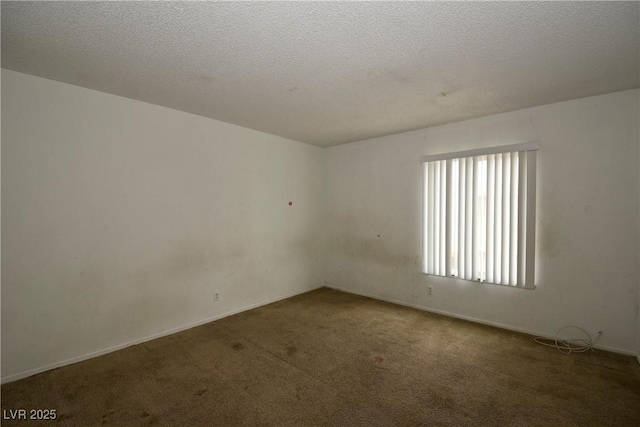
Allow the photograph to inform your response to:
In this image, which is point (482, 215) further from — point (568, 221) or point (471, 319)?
point (471, 319)

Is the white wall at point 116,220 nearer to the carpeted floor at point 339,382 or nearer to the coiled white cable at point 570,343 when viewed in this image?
the carpeted floor at point 339,382

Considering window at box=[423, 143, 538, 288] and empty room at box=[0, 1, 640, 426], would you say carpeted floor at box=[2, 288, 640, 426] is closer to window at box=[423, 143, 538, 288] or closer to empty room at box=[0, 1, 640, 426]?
empty room at box=[0, 1, 640, 426]

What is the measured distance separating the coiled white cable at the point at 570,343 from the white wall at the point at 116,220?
356 centimetres

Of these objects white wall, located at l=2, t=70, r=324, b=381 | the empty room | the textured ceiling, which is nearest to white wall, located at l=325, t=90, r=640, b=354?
the empty room

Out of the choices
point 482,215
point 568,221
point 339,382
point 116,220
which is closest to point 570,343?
point 568,221

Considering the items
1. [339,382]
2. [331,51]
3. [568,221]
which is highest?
[331,51]

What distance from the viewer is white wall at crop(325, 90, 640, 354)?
2.79 m

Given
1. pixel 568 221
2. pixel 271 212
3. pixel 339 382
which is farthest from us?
pixel 271 212

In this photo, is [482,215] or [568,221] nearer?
[568,221]

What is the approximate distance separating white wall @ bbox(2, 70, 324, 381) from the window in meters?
2.48

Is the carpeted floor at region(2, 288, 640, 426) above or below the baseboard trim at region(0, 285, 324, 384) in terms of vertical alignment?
below

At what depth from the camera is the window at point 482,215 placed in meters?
3.25

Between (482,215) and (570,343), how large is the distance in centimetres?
160

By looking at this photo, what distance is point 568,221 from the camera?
3.06 m
